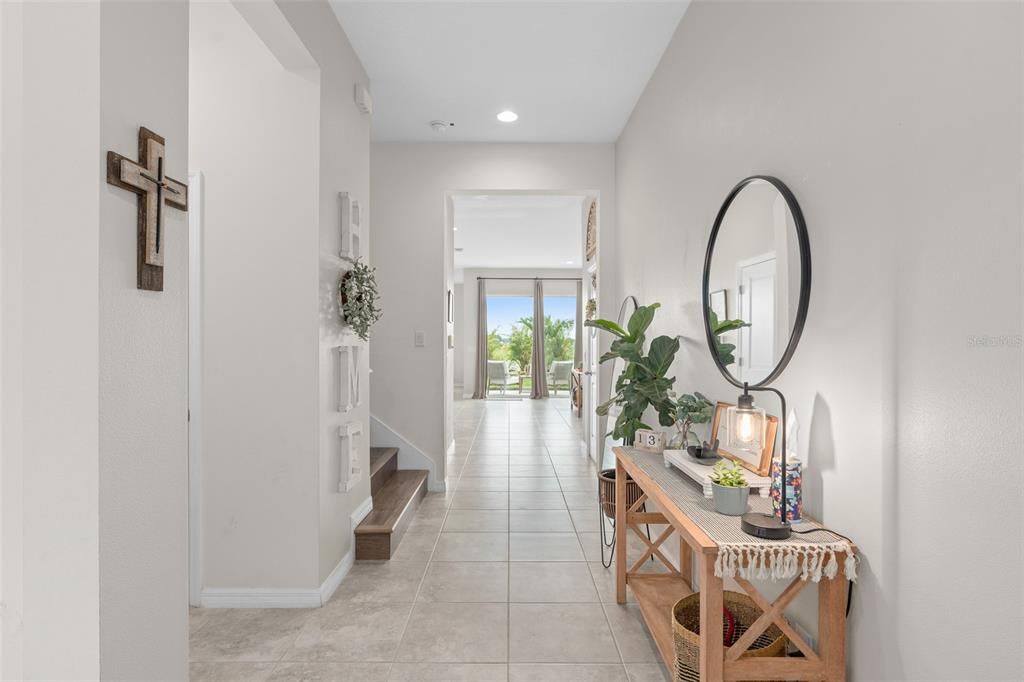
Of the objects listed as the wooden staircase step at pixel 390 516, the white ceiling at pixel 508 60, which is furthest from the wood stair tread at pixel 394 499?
the white ceiling at pixel 508 60

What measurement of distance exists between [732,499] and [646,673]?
836 mm

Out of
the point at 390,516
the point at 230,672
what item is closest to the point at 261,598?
the point at 230,672

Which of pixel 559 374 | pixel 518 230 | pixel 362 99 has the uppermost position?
pixel 518 230

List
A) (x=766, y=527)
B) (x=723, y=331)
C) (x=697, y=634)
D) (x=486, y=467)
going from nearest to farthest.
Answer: (x=766, y=527)
(x=697, y=634)
(x=723, y=331)
(x=486, y=467)

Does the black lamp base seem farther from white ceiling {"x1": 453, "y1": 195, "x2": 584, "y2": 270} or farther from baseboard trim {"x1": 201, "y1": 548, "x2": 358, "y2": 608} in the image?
white ceiling {"x1": 453, "y1": 195, "x2": 584, "y2": 270}

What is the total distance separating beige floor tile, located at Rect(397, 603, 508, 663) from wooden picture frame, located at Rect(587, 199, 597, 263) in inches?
128

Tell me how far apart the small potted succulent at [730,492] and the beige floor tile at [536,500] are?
2467 millimetres

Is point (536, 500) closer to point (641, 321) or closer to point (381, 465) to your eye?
point (381, 465)

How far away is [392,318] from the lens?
14.8ft

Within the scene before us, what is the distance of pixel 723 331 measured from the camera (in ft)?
7.35

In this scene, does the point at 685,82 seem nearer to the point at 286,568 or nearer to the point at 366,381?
the point at 366,381

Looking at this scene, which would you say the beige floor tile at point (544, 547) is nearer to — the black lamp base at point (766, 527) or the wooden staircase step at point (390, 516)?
the wooden staircase step at point (390, 516)

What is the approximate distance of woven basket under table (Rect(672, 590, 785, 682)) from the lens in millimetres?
1661

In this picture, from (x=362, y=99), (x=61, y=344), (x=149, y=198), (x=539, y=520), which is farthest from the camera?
(x=539, y=520)
